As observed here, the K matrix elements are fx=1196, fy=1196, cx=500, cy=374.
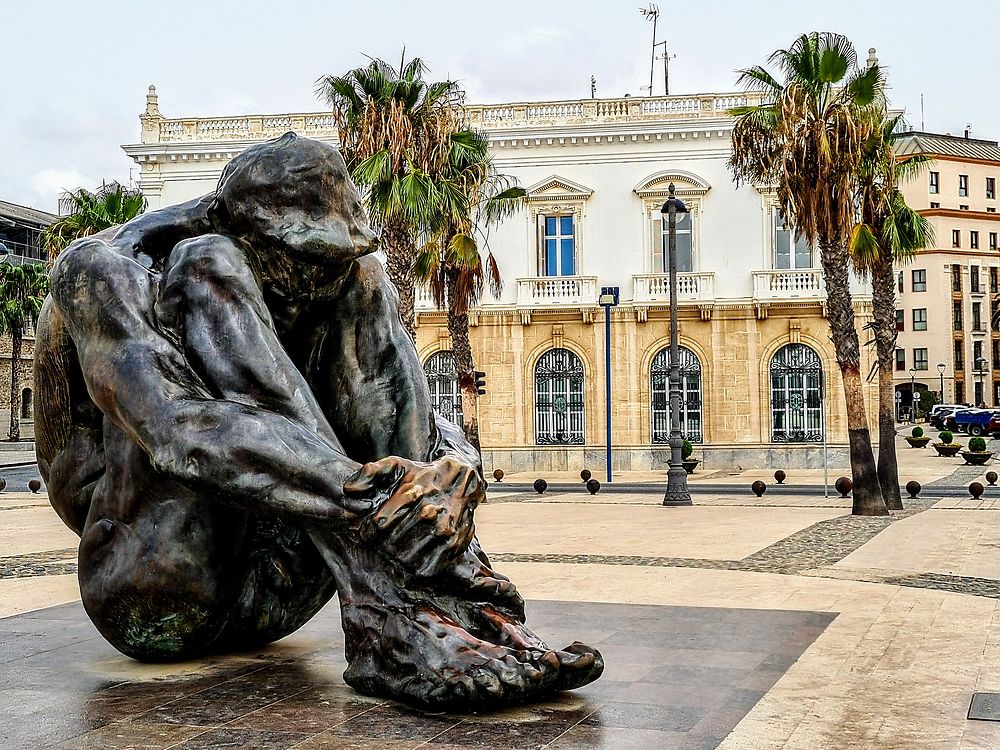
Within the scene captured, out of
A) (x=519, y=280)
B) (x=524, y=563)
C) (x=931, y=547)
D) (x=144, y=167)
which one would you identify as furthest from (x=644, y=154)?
(x=524, y=563)

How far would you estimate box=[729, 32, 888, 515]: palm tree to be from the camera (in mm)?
16141

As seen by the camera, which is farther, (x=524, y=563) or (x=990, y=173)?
(x=990, y=173)

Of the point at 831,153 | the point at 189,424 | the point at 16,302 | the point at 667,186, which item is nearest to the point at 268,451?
the point at 189,424

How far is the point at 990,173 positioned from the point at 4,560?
8175cm

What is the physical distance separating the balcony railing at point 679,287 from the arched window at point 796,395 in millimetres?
2510

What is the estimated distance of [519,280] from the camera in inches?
1278

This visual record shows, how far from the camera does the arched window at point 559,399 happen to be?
3195cm

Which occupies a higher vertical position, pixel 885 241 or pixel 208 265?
pixel 885 241

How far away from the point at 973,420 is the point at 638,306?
28353 mm

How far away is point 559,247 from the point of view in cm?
A: 3278

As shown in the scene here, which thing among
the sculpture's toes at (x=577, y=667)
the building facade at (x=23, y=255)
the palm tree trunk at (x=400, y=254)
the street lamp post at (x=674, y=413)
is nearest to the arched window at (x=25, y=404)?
the building facade at (x=23, y=255)

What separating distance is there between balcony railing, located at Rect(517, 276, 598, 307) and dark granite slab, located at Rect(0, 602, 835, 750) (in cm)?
2715

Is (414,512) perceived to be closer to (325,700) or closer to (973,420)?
(325,700)

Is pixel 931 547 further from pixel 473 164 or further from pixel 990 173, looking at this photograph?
Answer: pixel 990 173
